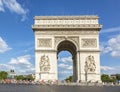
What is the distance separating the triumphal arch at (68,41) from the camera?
52.0m

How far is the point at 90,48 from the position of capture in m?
52.2

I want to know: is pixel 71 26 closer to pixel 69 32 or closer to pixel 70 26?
pixel 70 26

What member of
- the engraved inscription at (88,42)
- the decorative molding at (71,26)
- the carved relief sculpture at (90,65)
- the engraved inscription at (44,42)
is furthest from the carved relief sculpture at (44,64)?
the engraved inscription at (88,42)

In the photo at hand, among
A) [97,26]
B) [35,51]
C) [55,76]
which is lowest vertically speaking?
[55,76]

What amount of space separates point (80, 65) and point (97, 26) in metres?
6.21

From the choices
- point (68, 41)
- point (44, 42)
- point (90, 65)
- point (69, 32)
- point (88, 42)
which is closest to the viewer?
point (90, 65)

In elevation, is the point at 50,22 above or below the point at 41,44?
above

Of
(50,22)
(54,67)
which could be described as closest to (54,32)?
(50,22)

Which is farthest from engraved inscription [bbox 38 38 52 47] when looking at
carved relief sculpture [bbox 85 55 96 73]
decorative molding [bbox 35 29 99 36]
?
carved relief sculpture [bbox 85 55 96 73]

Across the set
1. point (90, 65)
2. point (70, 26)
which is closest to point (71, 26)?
point (70, 26)

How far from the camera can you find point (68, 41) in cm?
5331

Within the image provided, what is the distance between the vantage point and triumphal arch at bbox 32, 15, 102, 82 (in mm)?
51969

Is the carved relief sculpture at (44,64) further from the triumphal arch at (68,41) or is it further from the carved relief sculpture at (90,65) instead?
the carved relief sculpture at (90,65)

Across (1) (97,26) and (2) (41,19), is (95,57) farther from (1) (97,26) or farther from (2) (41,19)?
(2) (41,19)
